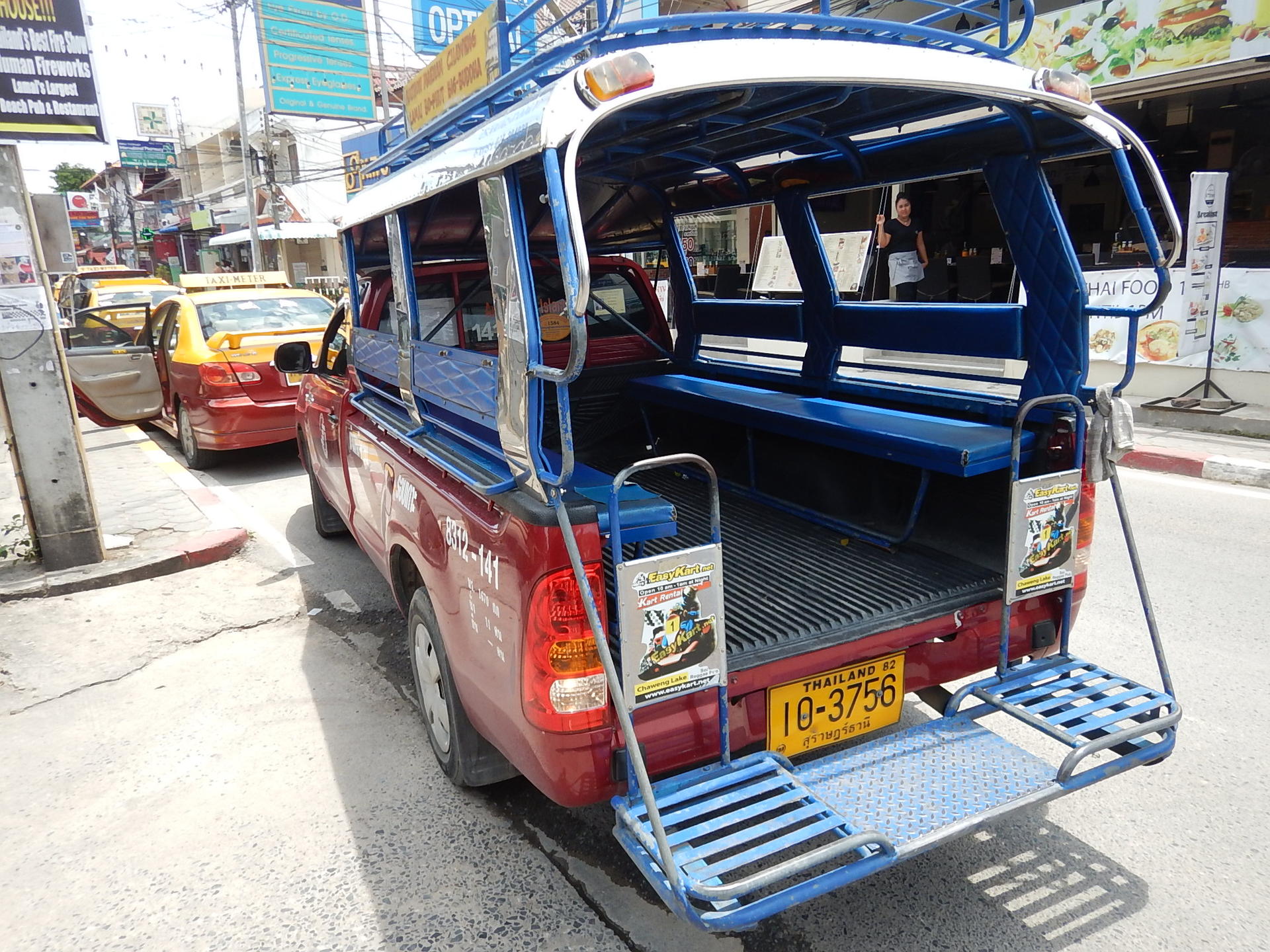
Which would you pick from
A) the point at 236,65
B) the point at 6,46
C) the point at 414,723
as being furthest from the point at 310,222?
the point at 414,723

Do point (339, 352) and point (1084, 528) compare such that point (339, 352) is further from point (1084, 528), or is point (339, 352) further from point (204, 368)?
point (1084, 528)

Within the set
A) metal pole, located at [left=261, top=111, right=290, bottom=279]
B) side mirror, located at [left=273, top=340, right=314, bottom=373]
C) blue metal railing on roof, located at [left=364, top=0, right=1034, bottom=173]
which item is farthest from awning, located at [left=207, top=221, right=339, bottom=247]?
blue metal railing on roof, located at [left=364, top=0, right=1034, bottom=173]

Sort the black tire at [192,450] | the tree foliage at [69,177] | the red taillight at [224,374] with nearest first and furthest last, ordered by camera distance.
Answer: the red taillight at [224,374]
the black tire at [192,450]
the tree foliage at [69,177]

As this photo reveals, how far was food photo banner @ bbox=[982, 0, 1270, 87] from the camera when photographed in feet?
28.5

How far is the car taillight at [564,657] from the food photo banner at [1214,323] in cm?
790

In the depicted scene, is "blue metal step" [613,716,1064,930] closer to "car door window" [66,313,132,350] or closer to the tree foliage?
"car door window" [66,313,132,350]

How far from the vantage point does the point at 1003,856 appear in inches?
110

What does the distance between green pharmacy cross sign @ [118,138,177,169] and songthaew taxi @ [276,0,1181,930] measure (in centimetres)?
5797

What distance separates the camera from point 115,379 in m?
8.91

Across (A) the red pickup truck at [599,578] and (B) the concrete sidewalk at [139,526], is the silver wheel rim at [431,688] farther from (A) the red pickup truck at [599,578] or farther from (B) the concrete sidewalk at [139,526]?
(B) the concrete sidewalk at [139,526]

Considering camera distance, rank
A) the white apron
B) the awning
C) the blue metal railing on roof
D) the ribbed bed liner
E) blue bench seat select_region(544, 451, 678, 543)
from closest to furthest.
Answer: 1. the blue metal railing on roof
2. blue bench seat select_region(544, 451, 678, 543)
3. the ribbed bed liner
4. the white apron
5. the awning

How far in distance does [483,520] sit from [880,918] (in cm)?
164

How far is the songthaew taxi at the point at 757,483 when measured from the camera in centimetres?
217

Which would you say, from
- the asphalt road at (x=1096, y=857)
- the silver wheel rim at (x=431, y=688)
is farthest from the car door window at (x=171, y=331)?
the silver wheel rim at (x=431, y=688)
